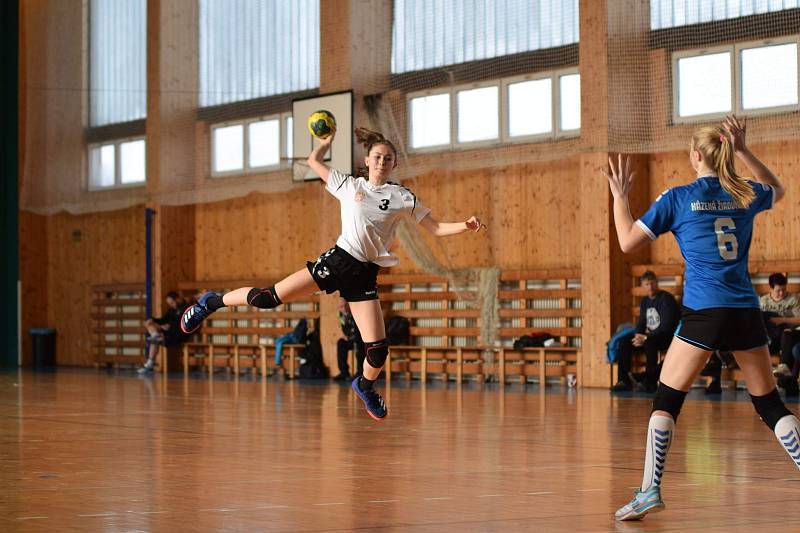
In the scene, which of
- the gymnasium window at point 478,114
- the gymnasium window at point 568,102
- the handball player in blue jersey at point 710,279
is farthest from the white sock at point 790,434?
the gymnasium window at point 478,114

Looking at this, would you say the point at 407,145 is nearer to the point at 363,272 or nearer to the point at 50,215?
the point at 363,272

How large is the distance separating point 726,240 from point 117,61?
18.7m

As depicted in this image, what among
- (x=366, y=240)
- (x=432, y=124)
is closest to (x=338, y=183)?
(x=366, y=240)

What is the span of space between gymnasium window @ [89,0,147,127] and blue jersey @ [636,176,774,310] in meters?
17.7

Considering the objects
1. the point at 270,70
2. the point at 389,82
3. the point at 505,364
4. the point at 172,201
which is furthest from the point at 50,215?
the point at 505,364

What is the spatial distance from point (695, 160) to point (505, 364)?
37.6 feet

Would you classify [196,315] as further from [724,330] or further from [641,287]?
[641,287]

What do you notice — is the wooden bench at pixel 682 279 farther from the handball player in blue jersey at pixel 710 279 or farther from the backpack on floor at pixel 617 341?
the handball player in blue jersey at pixel 710 279

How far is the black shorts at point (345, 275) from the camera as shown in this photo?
23.4ft

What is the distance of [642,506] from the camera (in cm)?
411

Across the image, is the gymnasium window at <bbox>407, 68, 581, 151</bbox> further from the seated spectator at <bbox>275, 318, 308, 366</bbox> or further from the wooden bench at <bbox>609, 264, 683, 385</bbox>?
the seated spectator at <bbox>275, 318, 308, 366</bbox>

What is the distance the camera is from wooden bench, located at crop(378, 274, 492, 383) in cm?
1619

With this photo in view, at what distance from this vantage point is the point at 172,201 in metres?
19.5

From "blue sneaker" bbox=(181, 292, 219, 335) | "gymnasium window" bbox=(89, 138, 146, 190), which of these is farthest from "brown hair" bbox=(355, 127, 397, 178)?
"gymnasium window" bbox=(89, 138, 146, 190)
